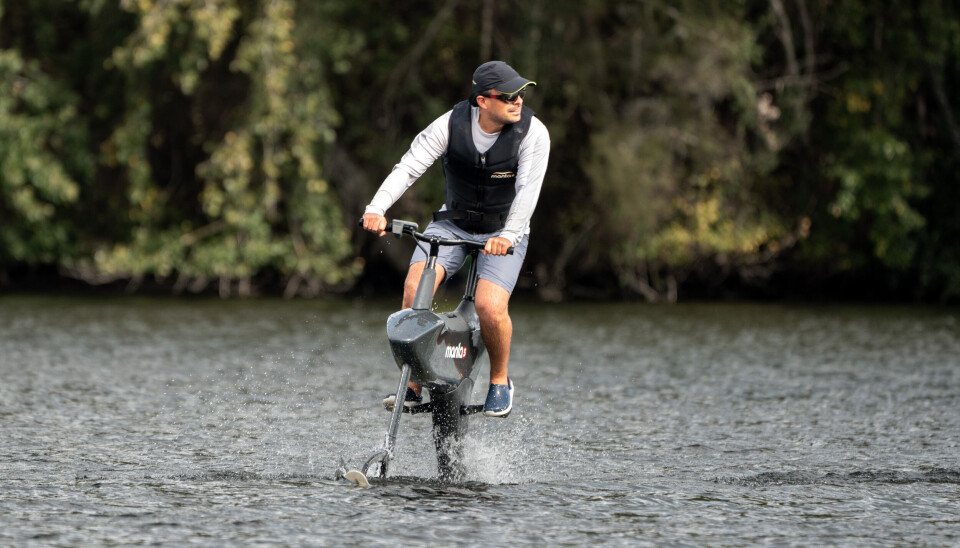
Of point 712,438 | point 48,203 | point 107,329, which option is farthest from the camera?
point 48,203

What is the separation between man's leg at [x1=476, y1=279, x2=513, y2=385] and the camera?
776cm

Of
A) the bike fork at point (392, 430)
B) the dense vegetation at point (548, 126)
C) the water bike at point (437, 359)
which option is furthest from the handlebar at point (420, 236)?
the dense vegetation at point (548, 126)

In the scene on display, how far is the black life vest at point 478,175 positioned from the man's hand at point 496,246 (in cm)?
53

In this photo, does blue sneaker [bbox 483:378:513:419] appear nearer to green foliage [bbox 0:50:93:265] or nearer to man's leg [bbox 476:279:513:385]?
man's leg [bbox 476:279:513:385]

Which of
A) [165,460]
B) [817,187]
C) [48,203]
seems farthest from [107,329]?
[817,187]

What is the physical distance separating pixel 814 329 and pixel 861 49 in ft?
24.6

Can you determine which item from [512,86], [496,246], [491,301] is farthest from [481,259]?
[512,86]

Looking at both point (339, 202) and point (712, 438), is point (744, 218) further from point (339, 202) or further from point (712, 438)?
point (712, 438)

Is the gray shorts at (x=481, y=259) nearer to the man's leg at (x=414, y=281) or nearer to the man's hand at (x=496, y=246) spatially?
the man's leg at (x=414, y=281)

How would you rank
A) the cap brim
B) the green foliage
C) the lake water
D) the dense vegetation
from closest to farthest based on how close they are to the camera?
the lake water
the cap brim
the dense vegetation
the green foliage

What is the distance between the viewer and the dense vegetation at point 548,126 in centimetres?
2223

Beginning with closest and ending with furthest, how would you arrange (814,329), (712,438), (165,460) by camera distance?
(165,460), (712,438), (814,329)

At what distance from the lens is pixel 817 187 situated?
2491cm

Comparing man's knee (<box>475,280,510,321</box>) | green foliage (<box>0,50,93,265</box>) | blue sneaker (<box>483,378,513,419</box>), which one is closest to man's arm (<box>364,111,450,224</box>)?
man's knee (<box>475,280,510,321</box>)
